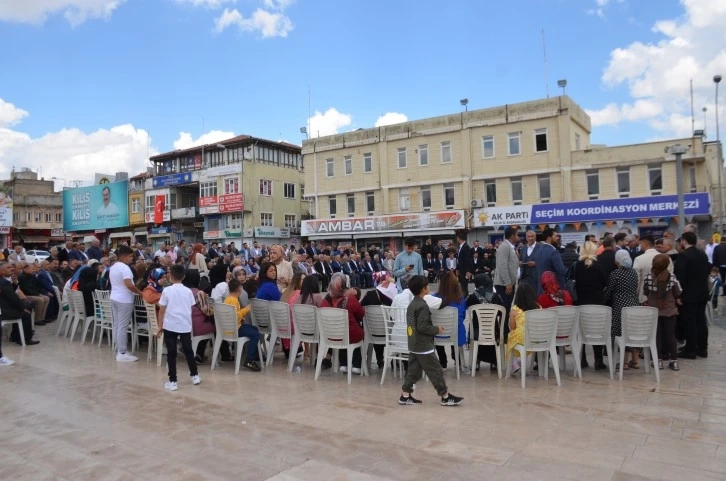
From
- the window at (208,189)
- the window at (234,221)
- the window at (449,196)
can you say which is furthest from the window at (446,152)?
the window at (208,189)

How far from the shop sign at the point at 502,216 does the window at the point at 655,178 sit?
21.0 ft

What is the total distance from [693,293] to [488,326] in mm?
3238

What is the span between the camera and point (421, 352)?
542cm

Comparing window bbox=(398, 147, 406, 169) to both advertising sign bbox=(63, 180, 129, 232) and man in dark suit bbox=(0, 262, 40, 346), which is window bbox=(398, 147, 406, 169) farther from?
advertising sign bbox=(63, 180, 129, 232)

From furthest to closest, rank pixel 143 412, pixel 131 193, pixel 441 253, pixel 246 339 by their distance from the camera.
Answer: pixel 131 193, pixel 441 253, pixel 246 339, pixel 143 412

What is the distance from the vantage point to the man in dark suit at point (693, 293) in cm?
737

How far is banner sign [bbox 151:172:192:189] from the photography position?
48.9 meters

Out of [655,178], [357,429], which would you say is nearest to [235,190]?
[655,178]

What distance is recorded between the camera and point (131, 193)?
53.2 meters

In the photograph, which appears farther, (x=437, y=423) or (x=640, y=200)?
(x=640, y=200)

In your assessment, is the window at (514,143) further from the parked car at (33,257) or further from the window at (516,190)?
the parked car at (33,257)

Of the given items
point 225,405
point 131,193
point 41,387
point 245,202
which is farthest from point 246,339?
point 131,193

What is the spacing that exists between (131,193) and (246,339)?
168 feet

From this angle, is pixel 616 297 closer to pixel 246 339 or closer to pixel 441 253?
pixel 246 339
